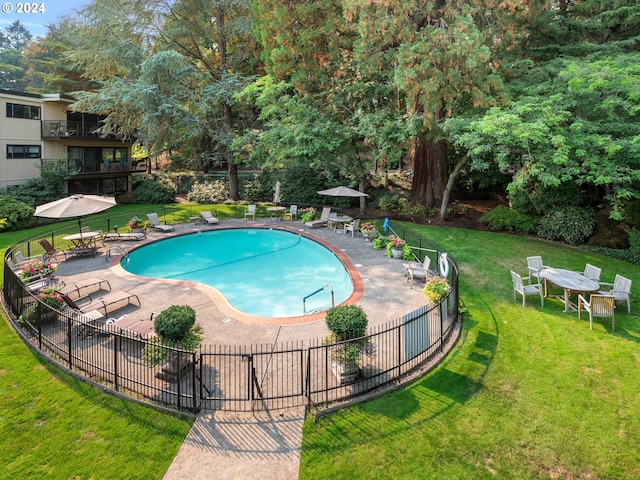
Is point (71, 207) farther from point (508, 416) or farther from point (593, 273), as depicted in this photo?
point (593, 273)

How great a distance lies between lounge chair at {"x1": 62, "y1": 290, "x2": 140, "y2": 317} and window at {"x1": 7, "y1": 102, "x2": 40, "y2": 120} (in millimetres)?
21264

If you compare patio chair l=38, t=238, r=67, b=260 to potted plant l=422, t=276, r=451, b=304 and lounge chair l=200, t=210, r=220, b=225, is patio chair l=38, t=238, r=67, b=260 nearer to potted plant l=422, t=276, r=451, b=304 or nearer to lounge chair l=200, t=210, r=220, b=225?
lounge chair l=200, t=210, r=220, b=225

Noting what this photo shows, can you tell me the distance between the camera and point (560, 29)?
1944 centimetres

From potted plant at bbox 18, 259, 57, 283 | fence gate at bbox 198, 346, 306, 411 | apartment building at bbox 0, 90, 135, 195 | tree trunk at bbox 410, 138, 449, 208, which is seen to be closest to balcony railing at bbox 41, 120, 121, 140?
apartment building at bbox 0, 90, 135, 195

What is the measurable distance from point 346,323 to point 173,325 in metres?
3.43

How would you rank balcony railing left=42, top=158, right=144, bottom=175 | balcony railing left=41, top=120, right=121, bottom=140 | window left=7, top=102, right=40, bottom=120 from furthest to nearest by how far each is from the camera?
1. balcony railing left=42, top=158, right=144, bottom=175
2. balcony railing left=41, top=120, right=121, bottom=140
3. window left=7, top=102, right=40, bottom=120

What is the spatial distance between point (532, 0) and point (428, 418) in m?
19.2

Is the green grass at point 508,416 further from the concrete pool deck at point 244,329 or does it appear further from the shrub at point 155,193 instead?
the shrub at point 155,193

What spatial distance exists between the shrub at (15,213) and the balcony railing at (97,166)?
16.5 ft

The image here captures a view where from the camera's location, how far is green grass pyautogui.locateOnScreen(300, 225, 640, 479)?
231 inches

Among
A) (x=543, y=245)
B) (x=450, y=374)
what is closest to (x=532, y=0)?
(x=543, y=245)

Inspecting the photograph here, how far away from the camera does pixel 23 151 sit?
26.6 metres

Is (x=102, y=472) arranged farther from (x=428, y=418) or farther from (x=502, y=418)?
(x=502, y=418)

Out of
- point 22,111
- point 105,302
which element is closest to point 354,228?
point 105,302
